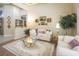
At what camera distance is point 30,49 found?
1480 millimetres

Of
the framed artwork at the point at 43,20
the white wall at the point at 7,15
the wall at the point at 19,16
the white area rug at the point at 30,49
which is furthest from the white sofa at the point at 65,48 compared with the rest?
the white wall at the point at 7,15

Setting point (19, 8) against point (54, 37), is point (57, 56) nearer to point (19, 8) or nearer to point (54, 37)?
point (54, 37)

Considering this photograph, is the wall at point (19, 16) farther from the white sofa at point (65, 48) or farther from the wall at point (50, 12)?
the white sofa at point (65, 48)

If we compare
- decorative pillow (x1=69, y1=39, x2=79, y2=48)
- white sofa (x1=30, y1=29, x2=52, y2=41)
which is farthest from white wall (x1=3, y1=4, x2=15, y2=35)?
decorative pillow (x1=69, y1=39, x2=79, y2=48)

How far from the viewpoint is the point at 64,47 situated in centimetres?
148

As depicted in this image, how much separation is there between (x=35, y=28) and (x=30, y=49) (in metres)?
0.28

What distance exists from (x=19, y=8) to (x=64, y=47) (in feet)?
2.55

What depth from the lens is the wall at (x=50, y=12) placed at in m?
1.44

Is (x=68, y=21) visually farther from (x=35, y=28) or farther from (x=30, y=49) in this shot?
(x=30, y=49)

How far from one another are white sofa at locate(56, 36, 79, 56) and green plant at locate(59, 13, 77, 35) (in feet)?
0.48

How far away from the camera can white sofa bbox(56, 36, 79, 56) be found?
1.44m

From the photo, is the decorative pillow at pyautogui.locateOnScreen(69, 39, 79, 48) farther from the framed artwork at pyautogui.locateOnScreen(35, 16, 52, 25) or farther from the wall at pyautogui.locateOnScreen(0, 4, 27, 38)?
the wall at pyautogui.locateOnScreen(0, 4, 27, 38)

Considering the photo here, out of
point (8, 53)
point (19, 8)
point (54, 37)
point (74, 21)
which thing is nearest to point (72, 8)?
point (74, 21)

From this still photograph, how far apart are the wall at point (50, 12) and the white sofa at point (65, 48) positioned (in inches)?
4.3
